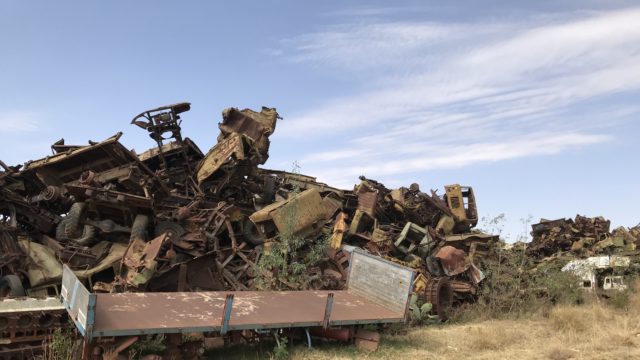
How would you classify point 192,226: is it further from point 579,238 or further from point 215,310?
point 579,238

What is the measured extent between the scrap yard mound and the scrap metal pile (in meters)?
3.98

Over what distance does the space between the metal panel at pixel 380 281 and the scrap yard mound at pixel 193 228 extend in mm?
907

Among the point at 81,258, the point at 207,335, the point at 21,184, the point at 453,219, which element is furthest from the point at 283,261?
the point at 453,219

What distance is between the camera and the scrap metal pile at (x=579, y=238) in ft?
47.9

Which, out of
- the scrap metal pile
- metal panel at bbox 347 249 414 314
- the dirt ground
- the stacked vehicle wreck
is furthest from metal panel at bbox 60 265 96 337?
the scrap metal pile

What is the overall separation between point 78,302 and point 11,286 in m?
2.92

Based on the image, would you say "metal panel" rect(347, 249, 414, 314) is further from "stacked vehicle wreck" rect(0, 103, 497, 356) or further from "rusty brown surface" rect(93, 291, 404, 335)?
"stacked vehicle wreck" rect(0, 103, 497, 356)

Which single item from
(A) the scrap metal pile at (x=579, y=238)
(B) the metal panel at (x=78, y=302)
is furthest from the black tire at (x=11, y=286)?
(A) the scrap metal pile at (x=579, y=238)

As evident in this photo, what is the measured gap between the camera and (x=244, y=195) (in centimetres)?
1147


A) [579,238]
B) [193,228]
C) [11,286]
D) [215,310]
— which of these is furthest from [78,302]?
[579,238]

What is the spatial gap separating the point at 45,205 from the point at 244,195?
3.98 metres

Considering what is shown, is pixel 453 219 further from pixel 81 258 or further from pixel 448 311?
pixel 81 258

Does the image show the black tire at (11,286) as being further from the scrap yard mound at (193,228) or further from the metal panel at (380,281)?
the metal panel at (380,281)

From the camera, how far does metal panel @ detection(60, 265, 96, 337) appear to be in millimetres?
4559
